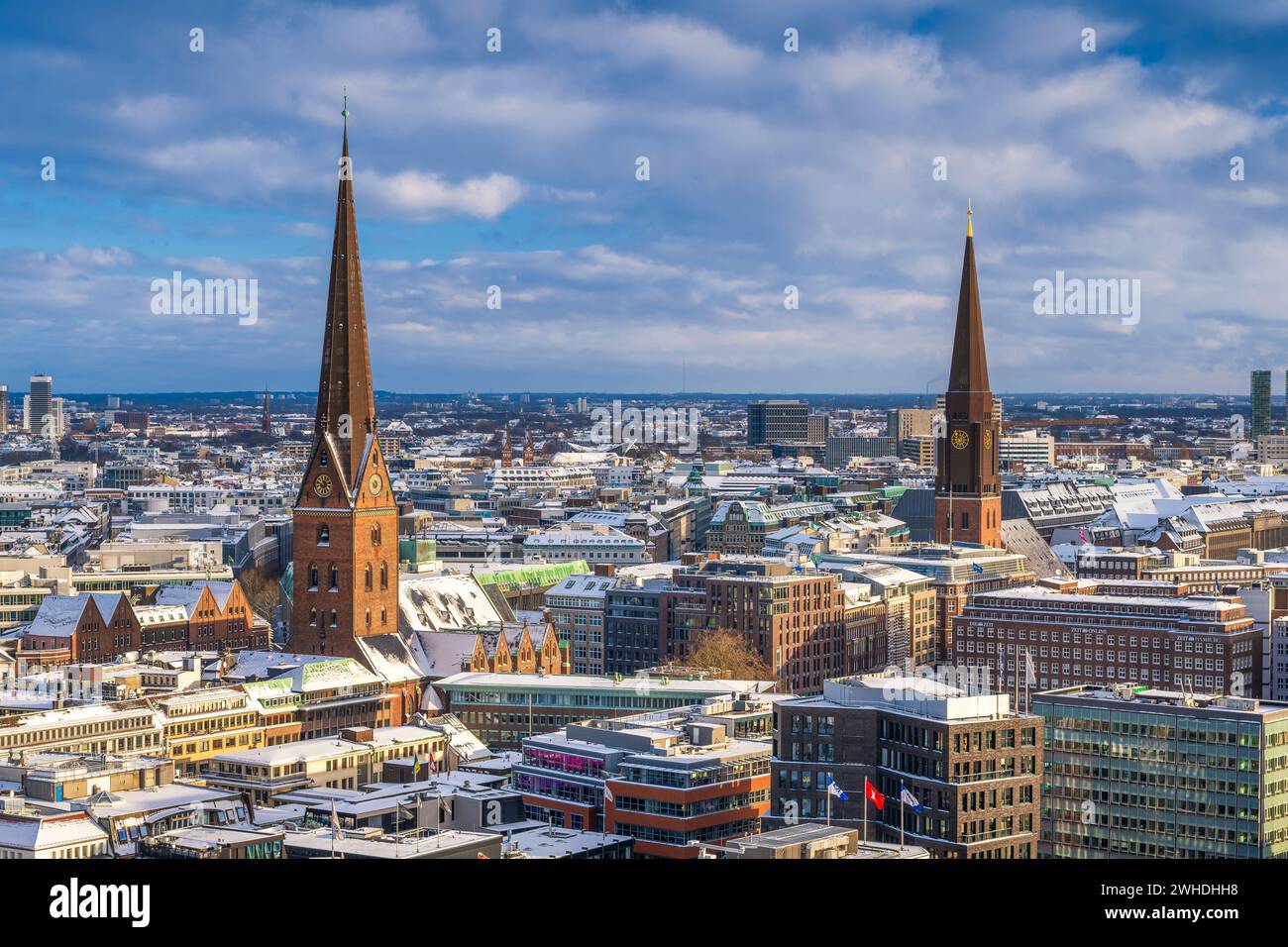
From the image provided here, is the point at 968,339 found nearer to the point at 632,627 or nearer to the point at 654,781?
the point at 632,627

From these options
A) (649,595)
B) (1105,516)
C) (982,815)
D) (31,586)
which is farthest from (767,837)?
(1105,516)

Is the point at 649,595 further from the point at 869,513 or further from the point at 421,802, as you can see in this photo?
the point at 869,513

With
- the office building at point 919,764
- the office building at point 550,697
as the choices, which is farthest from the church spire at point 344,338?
the office building at point 919,764

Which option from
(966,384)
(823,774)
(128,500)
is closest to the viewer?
(823,774)

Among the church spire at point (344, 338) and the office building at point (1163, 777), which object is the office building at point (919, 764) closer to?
the office building at point (1163, 777)

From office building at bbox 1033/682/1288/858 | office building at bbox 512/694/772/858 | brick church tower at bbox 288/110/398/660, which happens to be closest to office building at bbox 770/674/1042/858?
office building at bbox 512/694/772/858

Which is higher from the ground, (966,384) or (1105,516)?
(966,384)

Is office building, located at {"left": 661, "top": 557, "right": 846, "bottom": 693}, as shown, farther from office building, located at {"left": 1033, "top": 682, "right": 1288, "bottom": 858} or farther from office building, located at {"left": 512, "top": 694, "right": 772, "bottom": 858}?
office building, located at {"left": 512, "top": 694, "right": 772, "bottom": 858}
